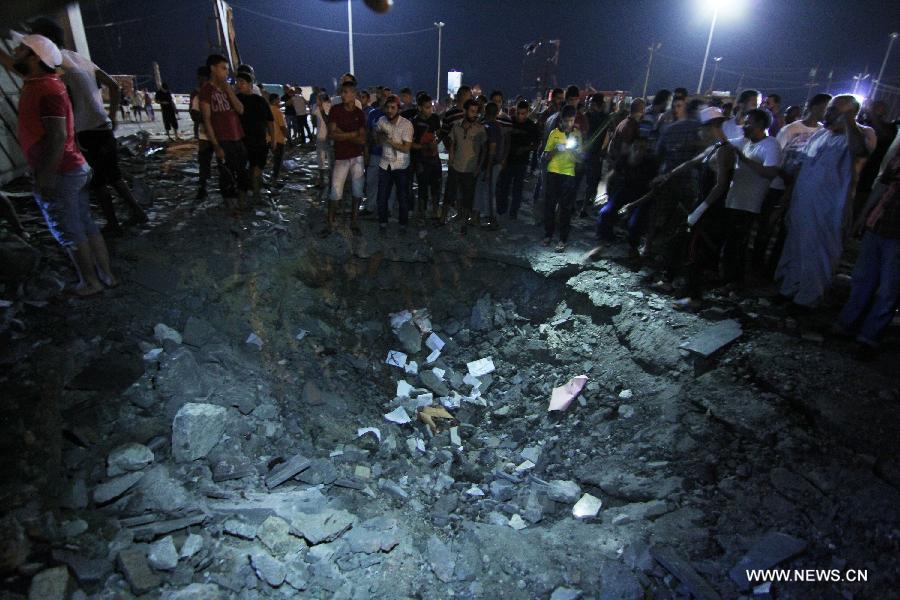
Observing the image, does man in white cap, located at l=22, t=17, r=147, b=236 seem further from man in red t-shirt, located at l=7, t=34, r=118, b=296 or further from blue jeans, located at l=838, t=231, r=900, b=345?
blue jeans, located at l=838, t=231, r=900, b=345

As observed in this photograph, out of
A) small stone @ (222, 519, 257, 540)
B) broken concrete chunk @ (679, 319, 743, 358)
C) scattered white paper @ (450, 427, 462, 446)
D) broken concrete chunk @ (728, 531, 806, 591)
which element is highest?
broken concrete chunk @ (679, 319, 743, 358)

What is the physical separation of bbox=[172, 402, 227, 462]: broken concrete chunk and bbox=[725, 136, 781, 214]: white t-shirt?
4986 mm

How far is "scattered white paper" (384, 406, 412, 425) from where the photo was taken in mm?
4551

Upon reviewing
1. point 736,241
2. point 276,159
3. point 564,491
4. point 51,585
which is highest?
point 276,159

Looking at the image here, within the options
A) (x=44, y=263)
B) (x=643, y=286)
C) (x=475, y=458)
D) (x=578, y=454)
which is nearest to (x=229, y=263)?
(x=44, y=263)

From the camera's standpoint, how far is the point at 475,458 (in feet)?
13.8

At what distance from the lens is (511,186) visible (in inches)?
291

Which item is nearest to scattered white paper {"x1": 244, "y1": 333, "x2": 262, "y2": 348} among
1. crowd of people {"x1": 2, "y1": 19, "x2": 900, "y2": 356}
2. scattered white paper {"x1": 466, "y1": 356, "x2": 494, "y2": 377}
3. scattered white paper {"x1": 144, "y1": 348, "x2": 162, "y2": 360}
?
scattered white paper {"x1": 144, "y1": 348, "x2": 162, "y2": 360}

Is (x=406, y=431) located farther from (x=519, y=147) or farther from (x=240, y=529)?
(x=519, y=147)

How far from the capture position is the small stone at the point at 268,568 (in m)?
2.45

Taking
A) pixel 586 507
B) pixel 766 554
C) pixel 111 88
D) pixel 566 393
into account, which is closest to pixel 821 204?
pixel 566 393

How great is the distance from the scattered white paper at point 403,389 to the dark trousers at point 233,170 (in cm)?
338

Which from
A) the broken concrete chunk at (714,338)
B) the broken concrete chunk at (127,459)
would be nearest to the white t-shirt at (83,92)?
the broken concrete chunk at (127,459)

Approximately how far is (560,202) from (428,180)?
1964 mm
